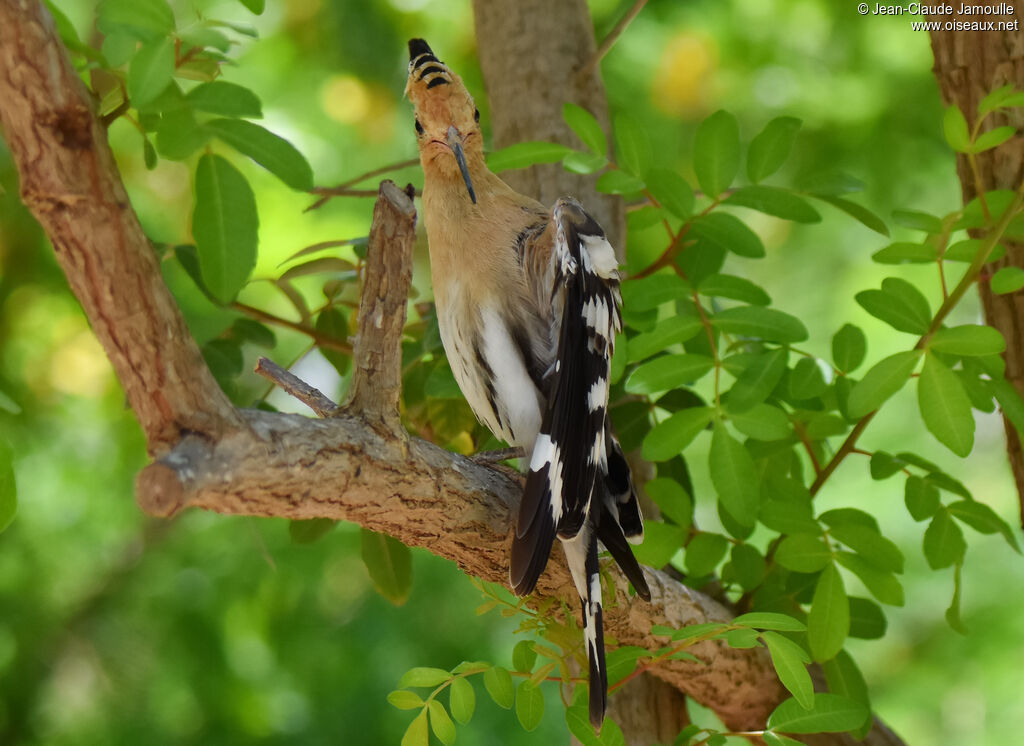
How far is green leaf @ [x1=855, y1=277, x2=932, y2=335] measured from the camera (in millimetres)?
1240

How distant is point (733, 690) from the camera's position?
1.53m

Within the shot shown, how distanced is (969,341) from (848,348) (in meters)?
0.20

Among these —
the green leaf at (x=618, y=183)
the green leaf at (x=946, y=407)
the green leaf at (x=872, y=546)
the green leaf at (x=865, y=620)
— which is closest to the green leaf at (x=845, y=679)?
the green leaf at (x=865, y=620)

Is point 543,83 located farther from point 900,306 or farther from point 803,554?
point 803,554

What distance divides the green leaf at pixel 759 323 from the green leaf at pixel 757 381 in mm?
25

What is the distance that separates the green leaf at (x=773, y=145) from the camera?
1.41m

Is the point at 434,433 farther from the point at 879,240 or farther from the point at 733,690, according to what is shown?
the point at 879,240

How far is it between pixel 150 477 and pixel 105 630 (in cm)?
169

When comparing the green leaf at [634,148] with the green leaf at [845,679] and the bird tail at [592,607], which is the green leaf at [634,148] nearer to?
the bird tail at [592,607]

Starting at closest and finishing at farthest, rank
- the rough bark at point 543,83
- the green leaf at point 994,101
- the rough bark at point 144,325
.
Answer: the rough bark at point 144,325, the green leaf at point 994,101, the rough bark at point 543,83

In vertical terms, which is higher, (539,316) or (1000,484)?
(539,316)

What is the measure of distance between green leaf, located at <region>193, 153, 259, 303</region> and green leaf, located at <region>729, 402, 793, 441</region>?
62 centimetres

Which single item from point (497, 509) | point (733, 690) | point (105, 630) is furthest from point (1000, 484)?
point (105, 630)

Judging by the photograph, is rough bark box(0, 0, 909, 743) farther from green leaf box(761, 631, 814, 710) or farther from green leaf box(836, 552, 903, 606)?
green leaf box(836, 552, 903, 606)
